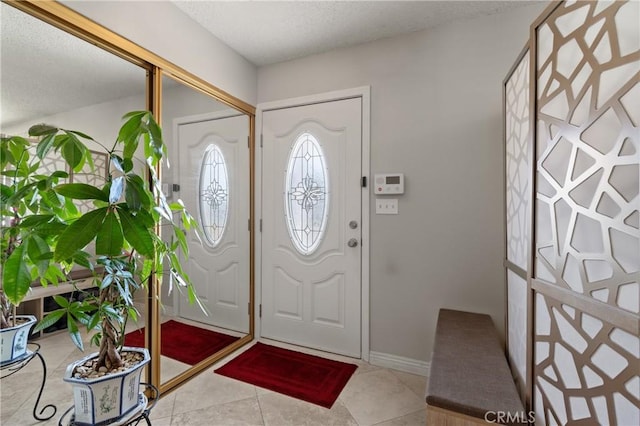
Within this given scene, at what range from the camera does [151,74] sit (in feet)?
5.65

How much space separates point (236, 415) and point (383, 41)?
9.06 ft

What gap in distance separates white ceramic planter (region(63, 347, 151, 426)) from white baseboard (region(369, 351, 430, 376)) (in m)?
1.64

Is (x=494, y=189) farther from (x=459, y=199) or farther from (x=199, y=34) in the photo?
(x=199, y=34)

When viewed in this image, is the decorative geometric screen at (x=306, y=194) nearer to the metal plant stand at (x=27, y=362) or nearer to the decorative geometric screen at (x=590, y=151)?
the decorative geometric screen at (x=590, y=151)

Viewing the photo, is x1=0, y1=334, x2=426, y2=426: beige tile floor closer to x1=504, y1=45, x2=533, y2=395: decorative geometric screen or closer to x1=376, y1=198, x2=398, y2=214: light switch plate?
x1=504, y1=45, x2=533, y2=395: decorative geometric screen

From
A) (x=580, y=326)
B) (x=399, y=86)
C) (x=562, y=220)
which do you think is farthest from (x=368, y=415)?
(x=399, y=86)

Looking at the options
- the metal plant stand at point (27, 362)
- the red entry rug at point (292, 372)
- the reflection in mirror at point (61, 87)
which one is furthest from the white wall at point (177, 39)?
the red entry rug at point (292, 372)

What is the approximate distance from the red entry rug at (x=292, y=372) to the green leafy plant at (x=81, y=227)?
1020mm

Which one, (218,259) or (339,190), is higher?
(339,190)

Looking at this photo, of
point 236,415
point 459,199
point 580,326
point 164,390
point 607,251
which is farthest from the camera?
point 459,199

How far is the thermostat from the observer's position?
2.10 metres

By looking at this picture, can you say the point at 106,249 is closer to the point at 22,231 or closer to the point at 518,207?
the point at 22,231

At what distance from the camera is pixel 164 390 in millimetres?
1791

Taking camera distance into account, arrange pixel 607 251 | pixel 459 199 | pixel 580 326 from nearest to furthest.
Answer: pixel 607 251, pixel 580 326, pixel 459 199
